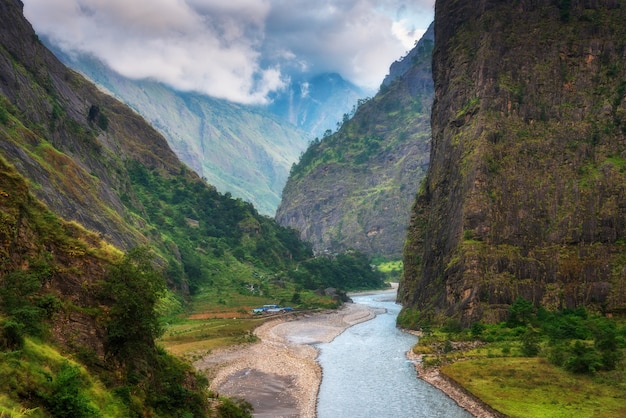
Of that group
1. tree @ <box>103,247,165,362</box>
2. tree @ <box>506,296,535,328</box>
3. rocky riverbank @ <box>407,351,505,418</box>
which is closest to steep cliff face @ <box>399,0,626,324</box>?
tree @ <box>506,296,535,328</box>

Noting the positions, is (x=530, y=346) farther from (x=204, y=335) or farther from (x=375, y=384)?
(x=204, y=335)

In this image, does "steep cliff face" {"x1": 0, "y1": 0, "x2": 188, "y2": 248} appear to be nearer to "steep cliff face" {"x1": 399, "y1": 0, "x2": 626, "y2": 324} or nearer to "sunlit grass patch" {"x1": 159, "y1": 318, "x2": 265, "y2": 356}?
"sunlit grass patch" {"x1": 159, "y1": 318, "x2": 265, "y2": 356}

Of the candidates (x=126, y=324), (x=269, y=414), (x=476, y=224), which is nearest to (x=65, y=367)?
(x=126, y=324)

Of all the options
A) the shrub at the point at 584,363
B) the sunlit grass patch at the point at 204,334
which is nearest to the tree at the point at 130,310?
the shrub at the point at 584,363

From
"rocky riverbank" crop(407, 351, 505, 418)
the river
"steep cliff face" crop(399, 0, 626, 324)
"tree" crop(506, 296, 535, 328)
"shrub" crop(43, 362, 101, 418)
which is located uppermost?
"steep cliff face" crop(399, 0, 626, 324)

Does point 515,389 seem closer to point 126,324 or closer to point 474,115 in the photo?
point 126,324

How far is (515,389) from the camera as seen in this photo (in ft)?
175

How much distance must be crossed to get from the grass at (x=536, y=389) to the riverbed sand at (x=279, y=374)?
74.4 inches

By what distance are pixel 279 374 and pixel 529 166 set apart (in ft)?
226

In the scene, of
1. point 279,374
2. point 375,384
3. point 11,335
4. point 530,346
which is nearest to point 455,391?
point 375,384

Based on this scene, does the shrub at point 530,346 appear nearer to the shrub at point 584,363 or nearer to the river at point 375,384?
the shrub at point 584,363

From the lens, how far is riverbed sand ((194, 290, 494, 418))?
53312 mm

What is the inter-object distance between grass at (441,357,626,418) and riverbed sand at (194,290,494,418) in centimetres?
189

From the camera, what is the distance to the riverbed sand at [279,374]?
53312 millimetres
